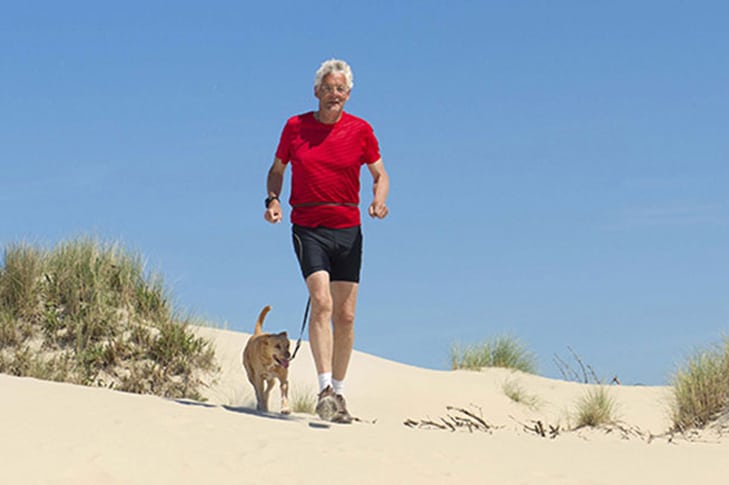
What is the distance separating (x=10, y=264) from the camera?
12750mm

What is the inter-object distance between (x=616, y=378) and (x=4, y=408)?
7285 millimetres

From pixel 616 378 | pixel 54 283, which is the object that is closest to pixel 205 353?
pixel 54 283

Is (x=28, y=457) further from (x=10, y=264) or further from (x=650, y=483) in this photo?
(x=10, y=264)

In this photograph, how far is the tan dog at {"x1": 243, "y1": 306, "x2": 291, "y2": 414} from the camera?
825 cm

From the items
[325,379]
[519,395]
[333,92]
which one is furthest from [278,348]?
[519,395]

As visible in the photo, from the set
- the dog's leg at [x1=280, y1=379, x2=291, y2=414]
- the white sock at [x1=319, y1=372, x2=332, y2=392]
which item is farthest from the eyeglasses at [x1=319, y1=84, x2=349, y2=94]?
the dog's leg at [x1=280, y1=379, x2=291, y2=414]

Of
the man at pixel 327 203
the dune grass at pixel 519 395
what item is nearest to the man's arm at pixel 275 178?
the man at pixel 327 203

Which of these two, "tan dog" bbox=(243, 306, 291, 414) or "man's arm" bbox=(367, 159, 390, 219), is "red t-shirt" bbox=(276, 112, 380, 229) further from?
"tan dog" bbox=(243, 306, 291, 414)

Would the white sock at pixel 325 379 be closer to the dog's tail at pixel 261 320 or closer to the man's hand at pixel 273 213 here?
the man's hand at pixel 273 213

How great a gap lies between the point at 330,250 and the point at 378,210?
1.58 ft

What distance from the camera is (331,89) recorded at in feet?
23.1

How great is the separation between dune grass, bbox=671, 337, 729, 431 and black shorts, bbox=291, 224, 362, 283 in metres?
4.89

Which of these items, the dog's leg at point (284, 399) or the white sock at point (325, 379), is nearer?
the white sock at point (325, 379)

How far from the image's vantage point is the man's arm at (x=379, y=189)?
23.5ft
